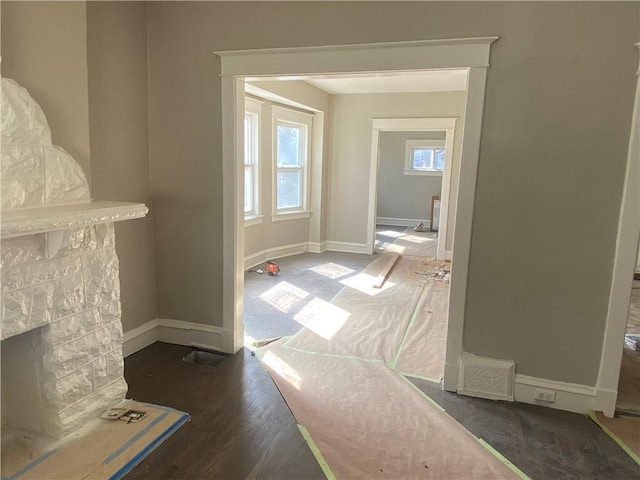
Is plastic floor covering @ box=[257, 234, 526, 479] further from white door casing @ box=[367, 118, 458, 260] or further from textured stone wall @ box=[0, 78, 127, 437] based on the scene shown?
white door casing @ box=[367, 118, 458, 260]

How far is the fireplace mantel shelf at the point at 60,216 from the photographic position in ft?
5.65

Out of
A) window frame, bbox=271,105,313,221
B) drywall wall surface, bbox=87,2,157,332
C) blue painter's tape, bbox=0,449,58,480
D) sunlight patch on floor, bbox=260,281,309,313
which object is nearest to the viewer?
blue painter's tape, bbox=0,449,58,480

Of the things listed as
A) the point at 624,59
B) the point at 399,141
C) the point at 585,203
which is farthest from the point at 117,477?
the point at 399,141

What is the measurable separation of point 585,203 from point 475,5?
1314mm

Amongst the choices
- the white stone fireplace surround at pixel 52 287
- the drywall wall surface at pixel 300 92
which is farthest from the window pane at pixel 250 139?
the white stone fireplace surround at pixel 52 287

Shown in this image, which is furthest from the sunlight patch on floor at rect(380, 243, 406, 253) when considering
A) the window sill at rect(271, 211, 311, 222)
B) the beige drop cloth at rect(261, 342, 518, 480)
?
the beige drop cloth at rect(261, 342, 518, 480)

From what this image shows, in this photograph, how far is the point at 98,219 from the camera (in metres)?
2.12

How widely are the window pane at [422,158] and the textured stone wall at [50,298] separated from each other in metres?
8.86

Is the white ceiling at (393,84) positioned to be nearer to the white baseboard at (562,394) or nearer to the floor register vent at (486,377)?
the floor register vent at (486,377)

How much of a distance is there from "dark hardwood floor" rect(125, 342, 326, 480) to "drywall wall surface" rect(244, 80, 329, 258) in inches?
117

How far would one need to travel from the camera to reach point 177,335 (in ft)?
11.6

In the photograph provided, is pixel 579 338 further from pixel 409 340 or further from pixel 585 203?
pixel 409 340

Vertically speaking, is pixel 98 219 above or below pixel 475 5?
below

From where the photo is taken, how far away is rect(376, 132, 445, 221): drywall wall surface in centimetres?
1044
